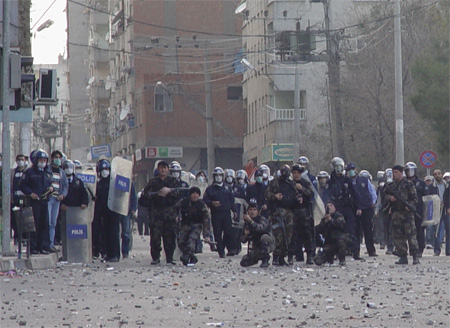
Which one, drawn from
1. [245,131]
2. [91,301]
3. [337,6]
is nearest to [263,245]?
[91,301]

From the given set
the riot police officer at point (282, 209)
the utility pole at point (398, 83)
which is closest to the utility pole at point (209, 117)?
the utility pole at point (398, 83)

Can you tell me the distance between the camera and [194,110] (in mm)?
73688

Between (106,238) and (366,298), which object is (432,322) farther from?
(106,238)

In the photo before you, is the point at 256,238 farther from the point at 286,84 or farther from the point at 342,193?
the point at 286,84

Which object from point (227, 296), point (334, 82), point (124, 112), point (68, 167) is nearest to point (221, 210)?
point (68, 167)

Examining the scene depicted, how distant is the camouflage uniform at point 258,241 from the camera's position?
19.7 m

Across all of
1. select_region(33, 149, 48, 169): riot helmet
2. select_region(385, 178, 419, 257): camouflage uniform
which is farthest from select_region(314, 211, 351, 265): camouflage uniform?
select_region(33, 149, 48, 169): riot helmet

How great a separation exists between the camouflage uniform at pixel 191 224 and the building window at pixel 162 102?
173ft

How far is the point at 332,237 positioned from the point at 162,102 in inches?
2105

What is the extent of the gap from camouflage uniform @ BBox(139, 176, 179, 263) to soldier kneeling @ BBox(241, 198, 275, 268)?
116 centimetres

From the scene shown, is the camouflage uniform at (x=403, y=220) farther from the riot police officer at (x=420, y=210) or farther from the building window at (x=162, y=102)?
the building window at (x=162, y=102)

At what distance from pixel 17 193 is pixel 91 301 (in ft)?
23.4

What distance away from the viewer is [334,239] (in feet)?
66.8

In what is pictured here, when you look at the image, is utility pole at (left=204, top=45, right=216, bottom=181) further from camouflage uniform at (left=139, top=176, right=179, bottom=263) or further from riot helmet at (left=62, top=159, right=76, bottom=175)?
camouflage uniform at (left=139, top=176, right=179, bottom=263)
